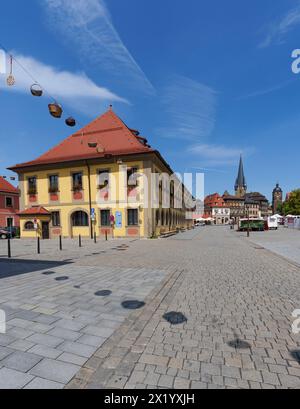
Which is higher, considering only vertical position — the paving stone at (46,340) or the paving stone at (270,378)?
the paving stone at (270,378)

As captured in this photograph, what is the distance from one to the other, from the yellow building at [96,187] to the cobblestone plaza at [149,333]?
15.6m

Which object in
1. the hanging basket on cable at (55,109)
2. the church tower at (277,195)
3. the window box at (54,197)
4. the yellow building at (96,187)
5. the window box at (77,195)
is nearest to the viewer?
the hanging basket on cable at (55,109)

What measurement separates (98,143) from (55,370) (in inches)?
931

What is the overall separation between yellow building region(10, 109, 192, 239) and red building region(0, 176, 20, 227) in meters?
15.6

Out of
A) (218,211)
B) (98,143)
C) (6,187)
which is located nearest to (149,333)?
(98,143)

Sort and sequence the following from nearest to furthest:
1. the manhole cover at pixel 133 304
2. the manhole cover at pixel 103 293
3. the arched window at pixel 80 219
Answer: the manhole cover at pixel 133 304
the manhole cover at pixel 103 293
the arched window at pixel 80 219

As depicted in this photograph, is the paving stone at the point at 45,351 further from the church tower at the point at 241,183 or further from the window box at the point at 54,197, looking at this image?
the church tower at the point at 241,183

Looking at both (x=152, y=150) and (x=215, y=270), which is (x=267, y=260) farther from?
(x=152, y=150)

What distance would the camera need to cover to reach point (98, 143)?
79.2ft

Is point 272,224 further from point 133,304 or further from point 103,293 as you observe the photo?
point 133,304

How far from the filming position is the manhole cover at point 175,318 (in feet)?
12.5

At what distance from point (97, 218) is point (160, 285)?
59.3 ft

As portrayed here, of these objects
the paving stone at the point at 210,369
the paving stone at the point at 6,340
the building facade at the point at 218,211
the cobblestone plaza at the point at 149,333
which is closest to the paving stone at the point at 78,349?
the cobblestone plaza at the point at 149,333

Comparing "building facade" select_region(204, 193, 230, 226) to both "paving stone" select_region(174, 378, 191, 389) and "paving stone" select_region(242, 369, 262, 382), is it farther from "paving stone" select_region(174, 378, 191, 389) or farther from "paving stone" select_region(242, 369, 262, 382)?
"paving stone" select_region(174, 378, 191, 389)
